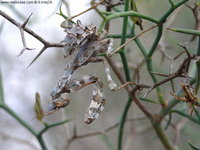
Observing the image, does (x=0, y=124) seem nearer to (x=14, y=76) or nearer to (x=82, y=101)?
(x=14, y=76)

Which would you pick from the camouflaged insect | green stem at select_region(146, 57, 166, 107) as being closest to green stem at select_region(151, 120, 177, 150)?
green stem at select_region(146, 57, 166, 107)

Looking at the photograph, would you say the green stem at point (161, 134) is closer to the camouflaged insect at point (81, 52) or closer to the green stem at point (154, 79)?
the green stem at point (154, 79)

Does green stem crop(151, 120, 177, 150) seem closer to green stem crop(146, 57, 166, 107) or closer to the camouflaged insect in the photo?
green stem crop(146, 57, 166, 107)

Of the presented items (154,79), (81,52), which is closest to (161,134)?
(154,79)

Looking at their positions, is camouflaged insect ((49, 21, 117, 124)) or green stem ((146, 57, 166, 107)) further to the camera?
green stem ((146, 57, 166, 107))

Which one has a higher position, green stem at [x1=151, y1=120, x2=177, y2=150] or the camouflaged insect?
the camouflaged insect

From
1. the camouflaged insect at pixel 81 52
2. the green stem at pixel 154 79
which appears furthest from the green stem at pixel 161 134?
the camouflaged insect at pixel 81 52

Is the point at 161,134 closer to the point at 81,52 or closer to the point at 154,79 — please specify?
the point at 154,79

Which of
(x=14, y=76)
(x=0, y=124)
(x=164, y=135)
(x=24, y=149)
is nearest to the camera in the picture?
(x=164, y=135)

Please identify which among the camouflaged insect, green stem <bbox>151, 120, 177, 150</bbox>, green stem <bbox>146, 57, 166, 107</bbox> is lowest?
green stem <bbox>151, 120, 177, 150</bbox>

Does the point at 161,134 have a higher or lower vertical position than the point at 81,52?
lower

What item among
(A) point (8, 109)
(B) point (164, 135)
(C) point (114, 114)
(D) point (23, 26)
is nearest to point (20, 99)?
(C) point (114, 114)
